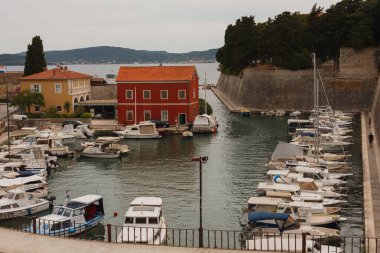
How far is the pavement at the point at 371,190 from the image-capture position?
21059 millimetres

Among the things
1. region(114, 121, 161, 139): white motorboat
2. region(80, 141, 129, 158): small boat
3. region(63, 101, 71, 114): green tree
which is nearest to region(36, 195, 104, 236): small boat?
region(80, 141, 129, 158): small boat

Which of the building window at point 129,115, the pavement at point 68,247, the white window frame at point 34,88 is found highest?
the white window frame at point 34,88

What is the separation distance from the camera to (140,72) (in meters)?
57.7

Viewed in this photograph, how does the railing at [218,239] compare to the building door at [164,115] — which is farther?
the building door at [164,115]

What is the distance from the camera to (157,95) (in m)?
56.1

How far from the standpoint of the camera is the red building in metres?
55.8

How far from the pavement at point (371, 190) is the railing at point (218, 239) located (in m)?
0.55

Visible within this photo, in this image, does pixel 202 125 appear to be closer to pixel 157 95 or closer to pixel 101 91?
pixel 157 95

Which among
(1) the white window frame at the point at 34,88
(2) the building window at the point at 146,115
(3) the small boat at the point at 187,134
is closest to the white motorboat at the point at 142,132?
(3) the small boat at the point at 187,134

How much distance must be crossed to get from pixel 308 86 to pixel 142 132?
2917 centimetres

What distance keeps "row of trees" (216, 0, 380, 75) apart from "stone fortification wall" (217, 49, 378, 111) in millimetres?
1534

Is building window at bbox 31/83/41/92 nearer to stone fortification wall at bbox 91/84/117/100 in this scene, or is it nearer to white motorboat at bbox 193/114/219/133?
stone fortification wall at bbox 91/84/117/100

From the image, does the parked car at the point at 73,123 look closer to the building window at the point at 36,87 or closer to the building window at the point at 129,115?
the building window at the point at 129,115

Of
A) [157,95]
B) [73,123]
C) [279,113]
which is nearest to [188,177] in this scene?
[157,95]
